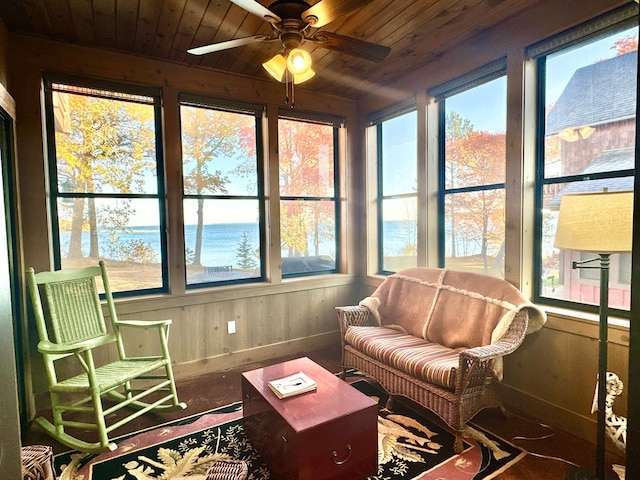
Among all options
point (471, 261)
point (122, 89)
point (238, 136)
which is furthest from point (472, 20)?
point (122, 89)

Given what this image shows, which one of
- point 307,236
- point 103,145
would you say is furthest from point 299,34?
point 307,236

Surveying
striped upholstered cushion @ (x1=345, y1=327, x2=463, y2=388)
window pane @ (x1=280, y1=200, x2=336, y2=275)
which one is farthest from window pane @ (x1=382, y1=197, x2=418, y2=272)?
striped upholstered cushion @ (x1=345, y1=327, x2=463, y2=388)

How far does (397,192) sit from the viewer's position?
372cm

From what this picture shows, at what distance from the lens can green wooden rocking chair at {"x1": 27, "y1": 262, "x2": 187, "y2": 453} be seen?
2.17m

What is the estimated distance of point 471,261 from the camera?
3029 mm

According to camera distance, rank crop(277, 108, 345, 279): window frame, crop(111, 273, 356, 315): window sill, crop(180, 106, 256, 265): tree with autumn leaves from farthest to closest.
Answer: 1. crop(277, 108, 345, 279): window frame
2. crop(180, 106, 256, 265): tree with autumn leaves
3. crop(111, 273, 356, 315): window sill

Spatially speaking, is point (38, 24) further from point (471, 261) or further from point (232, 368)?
point (471, 261)

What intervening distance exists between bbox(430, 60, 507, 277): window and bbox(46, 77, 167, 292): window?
2.50m

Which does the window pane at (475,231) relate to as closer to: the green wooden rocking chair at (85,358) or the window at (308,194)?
the window at (308,194)

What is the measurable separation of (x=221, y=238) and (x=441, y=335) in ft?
6.92

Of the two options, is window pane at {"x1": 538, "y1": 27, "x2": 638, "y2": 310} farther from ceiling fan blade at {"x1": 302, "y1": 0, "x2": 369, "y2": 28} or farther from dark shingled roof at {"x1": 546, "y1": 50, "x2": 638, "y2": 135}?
ceiling fan blade at {"x1": 302, "y1": 0, "x2": 369, "y2": 28}

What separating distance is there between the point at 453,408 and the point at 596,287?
46.9 inches

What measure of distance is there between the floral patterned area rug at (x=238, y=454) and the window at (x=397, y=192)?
1.66 meters

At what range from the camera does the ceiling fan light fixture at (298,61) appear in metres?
1.87
